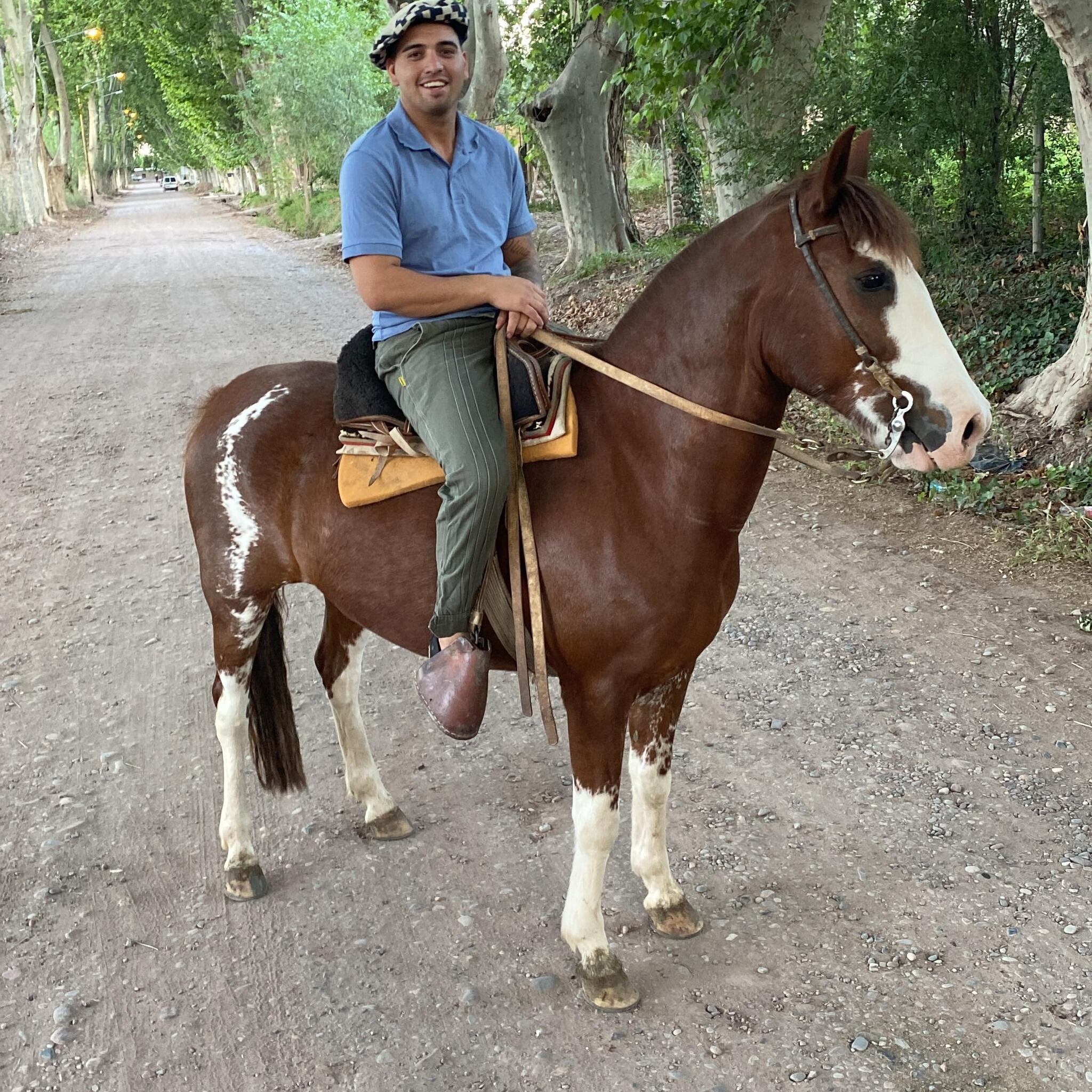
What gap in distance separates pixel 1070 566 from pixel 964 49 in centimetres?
541

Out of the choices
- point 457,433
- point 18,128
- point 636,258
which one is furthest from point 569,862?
point 18,128

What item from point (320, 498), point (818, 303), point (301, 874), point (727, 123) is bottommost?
point (301, 874)

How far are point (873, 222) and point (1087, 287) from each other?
214 inches

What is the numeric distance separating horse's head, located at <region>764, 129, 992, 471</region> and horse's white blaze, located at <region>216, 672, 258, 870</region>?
244 centimetres

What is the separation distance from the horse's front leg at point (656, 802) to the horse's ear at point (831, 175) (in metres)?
1.49

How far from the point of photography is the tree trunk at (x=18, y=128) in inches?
1123

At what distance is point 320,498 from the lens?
332 cm

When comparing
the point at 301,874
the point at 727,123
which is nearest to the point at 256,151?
the point at 727,123

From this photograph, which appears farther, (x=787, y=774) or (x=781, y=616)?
(x=781, y=616)

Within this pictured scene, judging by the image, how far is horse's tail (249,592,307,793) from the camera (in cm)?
374

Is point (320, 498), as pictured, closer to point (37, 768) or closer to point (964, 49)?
point (37, 768)

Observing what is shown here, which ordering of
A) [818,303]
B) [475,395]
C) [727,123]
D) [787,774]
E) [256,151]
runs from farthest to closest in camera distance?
[256,151], [727,123], [787,774], [475,395], [818,303]

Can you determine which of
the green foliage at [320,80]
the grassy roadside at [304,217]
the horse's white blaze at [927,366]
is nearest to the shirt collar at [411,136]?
the horse's white blaze at [927,366]

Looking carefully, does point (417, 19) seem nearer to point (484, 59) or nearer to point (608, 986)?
point (608, 986)
